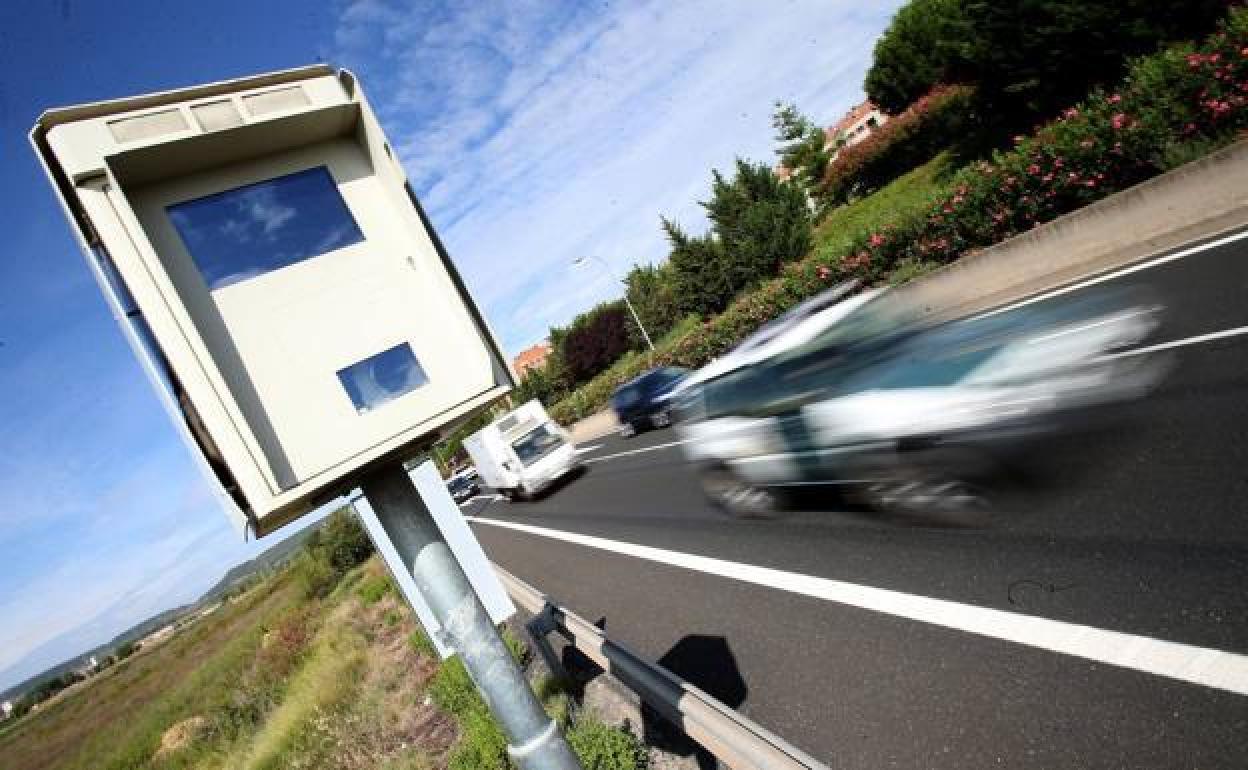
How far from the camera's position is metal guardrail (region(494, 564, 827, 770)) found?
8.93 feet

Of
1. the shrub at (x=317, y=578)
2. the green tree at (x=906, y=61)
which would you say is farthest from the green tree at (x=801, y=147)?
the shrub at (x=317, y=578)

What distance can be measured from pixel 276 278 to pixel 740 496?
23.2 ft

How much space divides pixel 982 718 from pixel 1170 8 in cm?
1797

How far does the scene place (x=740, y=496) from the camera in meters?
8.10

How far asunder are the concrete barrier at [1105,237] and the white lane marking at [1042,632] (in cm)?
323

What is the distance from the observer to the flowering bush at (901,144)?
2844 cm

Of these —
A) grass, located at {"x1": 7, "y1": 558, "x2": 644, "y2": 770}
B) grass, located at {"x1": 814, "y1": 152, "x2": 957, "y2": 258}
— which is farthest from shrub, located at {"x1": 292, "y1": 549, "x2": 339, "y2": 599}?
grass, located at {"x1": 814, "y1": 152, "x2": 957, "y2": 258}

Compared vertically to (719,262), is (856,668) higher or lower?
lower

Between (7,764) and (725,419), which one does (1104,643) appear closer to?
(725,419)

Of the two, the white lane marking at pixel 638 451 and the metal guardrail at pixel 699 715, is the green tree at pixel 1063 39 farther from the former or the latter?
the metal guardrail at pixel 699 715

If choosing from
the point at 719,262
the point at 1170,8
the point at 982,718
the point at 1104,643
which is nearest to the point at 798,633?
the point at 982,718

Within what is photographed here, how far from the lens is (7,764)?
3866 centimetres

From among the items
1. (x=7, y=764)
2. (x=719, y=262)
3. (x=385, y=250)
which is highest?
(x=719, y=262)

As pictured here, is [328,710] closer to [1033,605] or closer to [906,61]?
[1033,605]
